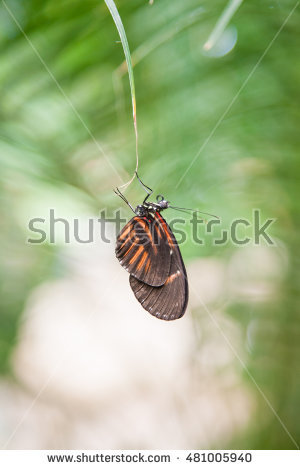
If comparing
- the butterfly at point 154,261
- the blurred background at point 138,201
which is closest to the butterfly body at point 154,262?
the butterfly at point 154,261

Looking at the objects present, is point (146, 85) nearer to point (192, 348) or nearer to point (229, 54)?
point (229, 54)

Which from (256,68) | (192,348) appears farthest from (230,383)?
(256,68)

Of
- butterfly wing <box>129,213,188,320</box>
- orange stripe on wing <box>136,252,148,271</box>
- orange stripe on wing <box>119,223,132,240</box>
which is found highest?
orange stripe on wing <box>119,223,132,240</box>

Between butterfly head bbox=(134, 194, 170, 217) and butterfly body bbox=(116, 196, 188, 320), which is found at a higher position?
butterfly head bbox=(134, 194, 170, 217)

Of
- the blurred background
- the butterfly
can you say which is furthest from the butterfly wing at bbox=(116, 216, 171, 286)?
the blurred background

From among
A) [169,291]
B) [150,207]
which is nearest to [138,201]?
[150,207]

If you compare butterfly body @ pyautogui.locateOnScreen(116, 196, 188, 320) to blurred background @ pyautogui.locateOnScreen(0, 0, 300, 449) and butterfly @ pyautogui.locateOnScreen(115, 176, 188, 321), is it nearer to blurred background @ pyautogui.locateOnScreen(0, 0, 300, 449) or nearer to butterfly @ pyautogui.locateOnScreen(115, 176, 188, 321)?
butterfly @ pyautogui.locateOnScreen(115, 176, 188, 321)
